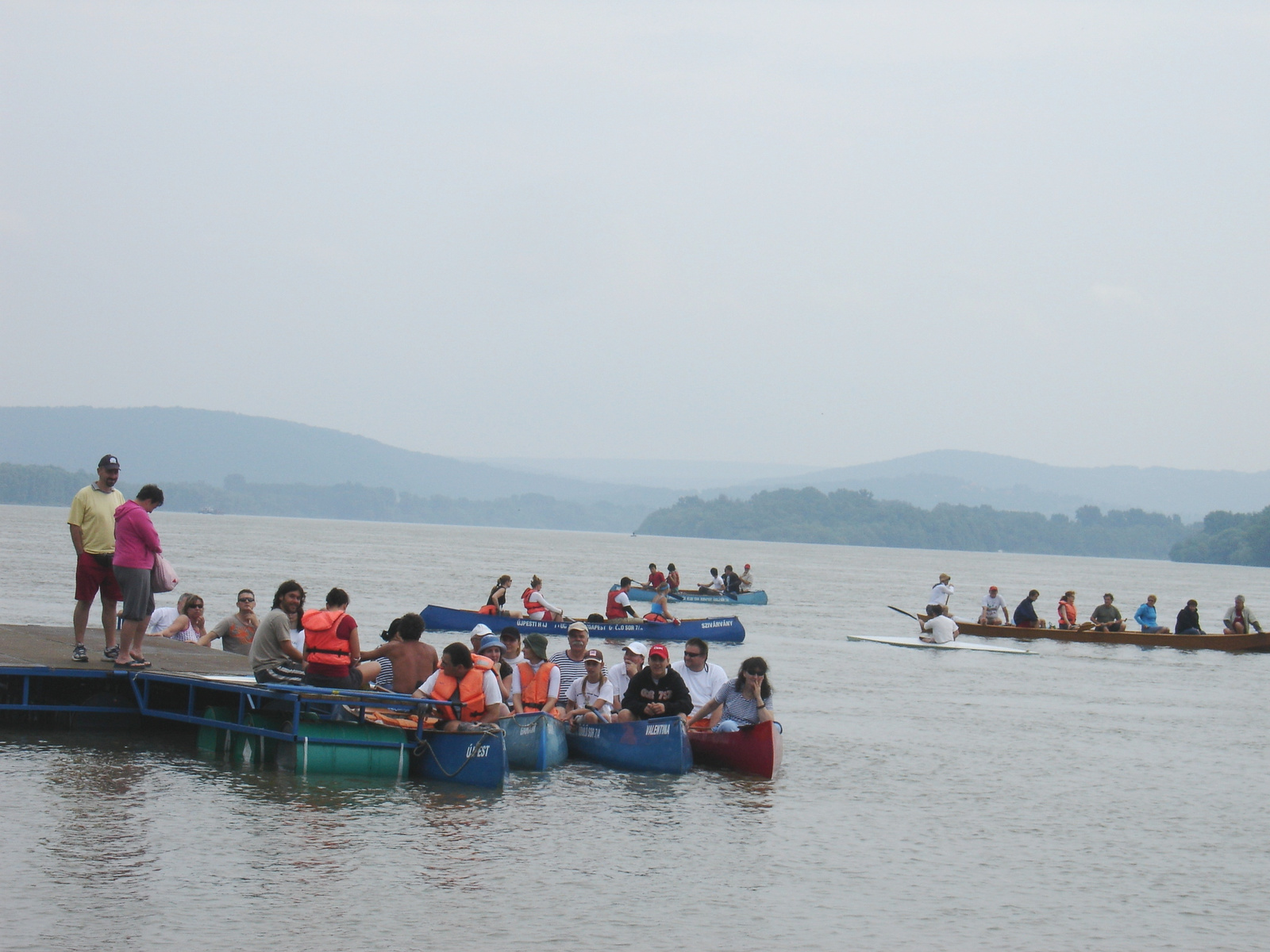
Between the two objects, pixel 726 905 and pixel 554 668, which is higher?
pixel 554 668

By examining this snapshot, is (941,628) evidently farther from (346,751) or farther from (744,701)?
(346,751)

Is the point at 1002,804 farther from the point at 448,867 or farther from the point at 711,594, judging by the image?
the point at 711,594

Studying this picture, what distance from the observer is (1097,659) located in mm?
38750

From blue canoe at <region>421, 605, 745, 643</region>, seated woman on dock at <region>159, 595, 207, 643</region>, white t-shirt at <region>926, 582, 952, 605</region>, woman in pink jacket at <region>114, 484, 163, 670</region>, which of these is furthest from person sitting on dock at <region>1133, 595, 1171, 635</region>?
woman in pink jacket at <region>114, 484, 163, 670</region>

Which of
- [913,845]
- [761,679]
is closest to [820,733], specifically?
[761,679]

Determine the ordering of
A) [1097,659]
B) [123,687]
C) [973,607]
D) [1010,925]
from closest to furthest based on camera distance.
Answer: [1010,925], [123,687], [1097,659], [973,607]

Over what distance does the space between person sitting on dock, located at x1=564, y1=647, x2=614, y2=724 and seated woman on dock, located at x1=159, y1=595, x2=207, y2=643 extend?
732 centimetres

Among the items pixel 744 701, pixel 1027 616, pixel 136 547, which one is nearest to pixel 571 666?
pixel 744 701

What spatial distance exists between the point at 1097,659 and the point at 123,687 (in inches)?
1157

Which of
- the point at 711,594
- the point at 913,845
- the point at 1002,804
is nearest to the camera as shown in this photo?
the point at 913,845

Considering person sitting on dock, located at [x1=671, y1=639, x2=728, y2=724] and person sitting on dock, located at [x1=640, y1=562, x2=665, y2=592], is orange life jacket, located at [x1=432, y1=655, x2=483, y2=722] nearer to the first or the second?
person sitting on dock, located at [x1=671, y1=639, x2=728, y2=724]

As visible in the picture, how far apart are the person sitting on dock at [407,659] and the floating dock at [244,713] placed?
0.34 meters

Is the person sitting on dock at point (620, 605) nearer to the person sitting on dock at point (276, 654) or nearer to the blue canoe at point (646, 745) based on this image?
the blue canoe at point (646, 745)

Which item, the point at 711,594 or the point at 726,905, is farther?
the point at 711,594
